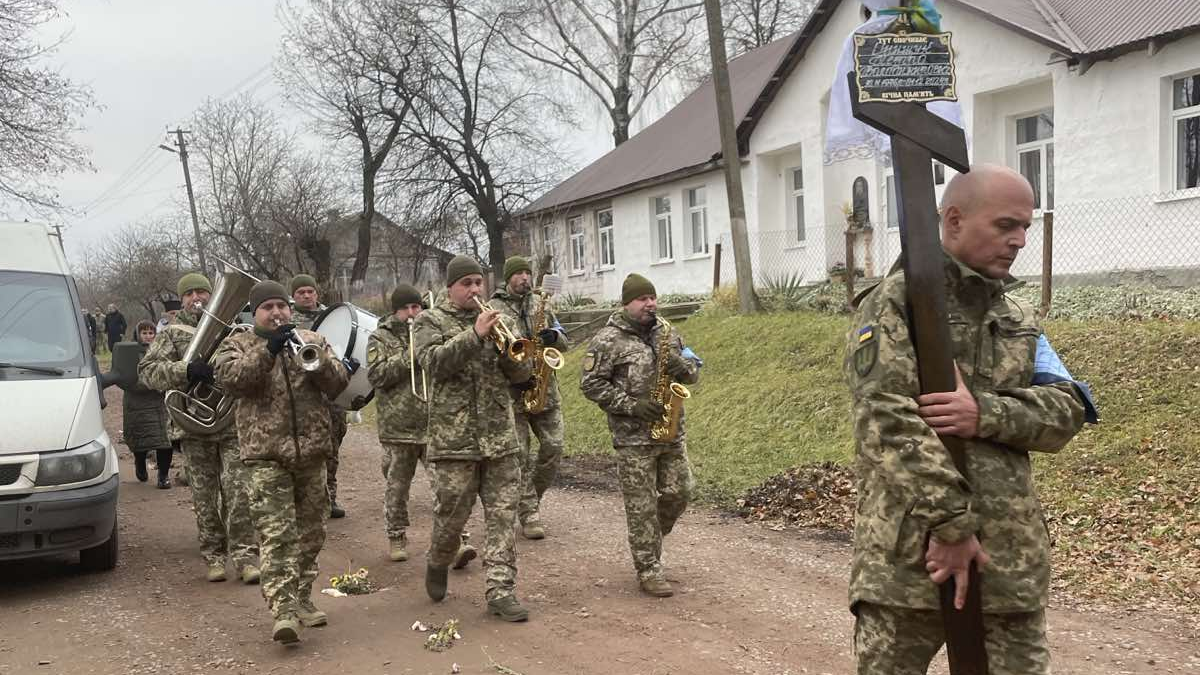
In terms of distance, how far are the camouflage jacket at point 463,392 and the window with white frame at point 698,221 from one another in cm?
1868

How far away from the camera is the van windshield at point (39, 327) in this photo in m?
7.11

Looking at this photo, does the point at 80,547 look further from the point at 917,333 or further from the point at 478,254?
the point at 478,254

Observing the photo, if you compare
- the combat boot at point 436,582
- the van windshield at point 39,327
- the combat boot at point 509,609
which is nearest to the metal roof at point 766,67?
the combat boot at point 509,609

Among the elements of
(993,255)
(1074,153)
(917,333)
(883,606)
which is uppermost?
(1074,153)

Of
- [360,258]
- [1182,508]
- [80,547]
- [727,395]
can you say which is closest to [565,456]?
[727,395]

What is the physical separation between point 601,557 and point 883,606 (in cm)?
450

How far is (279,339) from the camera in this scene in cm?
541

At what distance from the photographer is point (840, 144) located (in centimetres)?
320

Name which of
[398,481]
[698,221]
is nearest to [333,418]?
[398,481]

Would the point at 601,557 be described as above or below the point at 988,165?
below

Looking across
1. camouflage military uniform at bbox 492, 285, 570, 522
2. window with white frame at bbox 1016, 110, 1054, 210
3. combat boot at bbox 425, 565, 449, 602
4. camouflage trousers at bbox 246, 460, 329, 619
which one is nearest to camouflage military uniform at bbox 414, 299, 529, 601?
combat boot at bbox 425, 565, 449, 602

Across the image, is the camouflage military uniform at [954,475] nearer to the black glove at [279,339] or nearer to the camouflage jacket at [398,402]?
the black glove at [279,339]

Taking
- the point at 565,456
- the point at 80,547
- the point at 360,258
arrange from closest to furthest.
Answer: the point at 80,547, the point at 565,456, the point at 360,258

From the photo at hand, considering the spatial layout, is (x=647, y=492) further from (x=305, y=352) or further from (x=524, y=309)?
(x=305, y=352)
